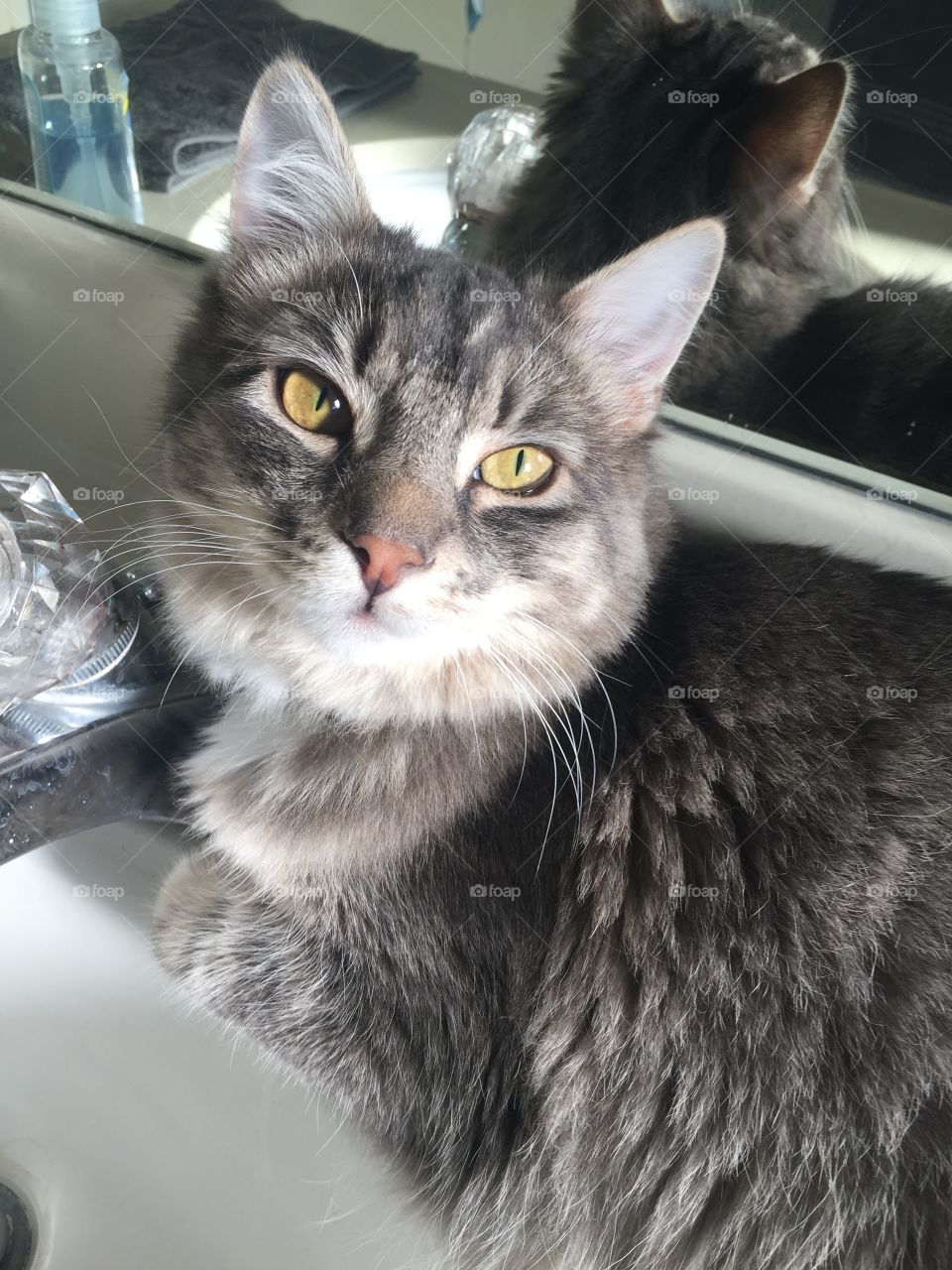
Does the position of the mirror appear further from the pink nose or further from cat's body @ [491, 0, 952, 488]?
the pink nose

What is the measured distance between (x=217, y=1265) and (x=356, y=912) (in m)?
0.50

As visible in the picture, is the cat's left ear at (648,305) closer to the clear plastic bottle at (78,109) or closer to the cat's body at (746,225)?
the cat's body at (746,225)

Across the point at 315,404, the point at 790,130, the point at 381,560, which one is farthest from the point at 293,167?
the point at 790,130

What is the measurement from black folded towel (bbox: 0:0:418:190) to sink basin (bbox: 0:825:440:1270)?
1405 millimetres

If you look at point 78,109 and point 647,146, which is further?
point 78,109

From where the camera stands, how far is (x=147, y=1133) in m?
1.29

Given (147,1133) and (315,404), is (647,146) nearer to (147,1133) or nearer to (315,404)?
(315,404)

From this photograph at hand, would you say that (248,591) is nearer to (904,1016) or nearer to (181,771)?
(181,771)

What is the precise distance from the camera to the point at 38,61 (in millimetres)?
1789

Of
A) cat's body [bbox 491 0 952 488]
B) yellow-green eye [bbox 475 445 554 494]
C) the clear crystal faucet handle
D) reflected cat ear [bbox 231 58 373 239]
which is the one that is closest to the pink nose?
yellow-green eye [bbox 475 445 554 494]

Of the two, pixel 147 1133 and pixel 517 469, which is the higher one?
pixel 517 469

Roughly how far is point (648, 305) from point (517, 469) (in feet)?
0.82

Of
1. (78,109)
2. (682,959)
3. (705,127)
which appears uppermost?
(705,127)

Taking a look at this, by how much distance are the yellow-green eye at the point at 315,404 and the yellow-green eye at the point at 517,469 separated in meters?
0.16
